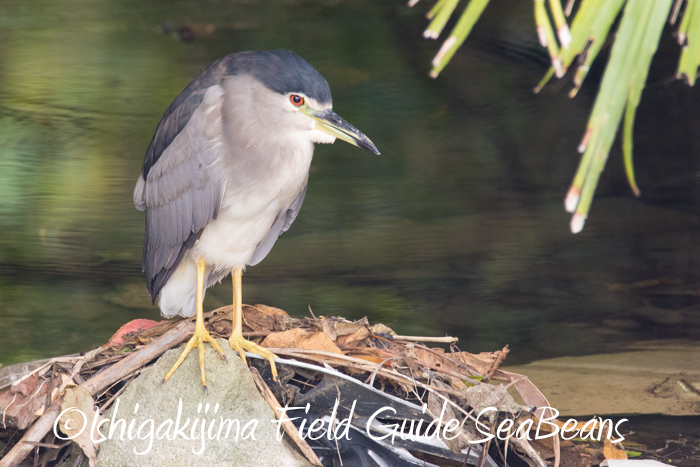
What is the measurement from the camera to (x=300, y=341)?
89.2 inches

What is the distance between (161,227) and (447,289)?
1612 mm

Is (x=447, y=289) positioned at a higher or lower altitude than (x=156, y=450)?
lower

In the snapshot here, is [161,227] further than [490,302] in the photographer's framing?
No

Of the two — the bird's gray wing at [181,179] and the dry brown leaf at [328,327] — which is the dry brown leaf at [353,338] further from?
the bird's gray wing at [181,179]

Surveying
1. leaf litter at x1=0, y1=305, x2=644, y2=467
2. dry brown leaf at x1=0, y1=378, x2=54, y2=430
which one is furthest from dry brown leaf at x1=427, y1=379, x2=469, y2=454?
dry brown leaf at x1=0, y1=378, x2=54, y2=430

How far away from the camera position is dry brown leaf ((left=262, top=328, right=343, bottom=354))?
2.19 meters

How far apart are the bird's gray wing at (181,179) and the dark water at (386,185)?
0.98m

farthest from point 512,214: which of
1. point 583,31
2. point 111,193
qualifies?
point 583,31

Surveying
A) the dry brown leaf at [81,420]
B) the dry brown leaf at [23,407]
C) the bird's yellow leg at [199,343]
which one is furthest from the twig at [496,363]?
the dry brown leaf at [23,407]

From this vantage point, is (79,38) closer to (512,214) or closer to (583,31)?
(512,214)

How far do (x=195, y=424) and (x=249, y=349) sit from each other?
320 millimetres

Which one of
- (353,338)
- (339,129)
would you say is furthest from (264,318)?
(339,129)

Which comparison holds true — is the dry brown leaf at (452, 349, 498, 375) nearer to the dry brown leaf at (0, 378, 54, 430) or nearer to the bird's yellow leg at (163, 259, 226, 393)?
the bird's yellow leg at (163, 259, 226, 393)

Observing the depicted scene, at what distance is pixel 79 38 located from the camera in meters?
3.26
